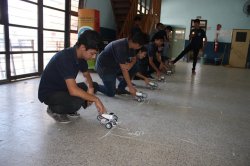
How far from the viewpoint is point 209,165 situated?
1.71 meters

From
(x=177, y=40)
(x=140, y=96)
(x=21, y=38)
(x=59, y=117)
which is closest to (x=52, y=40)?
(x=21, y=38)

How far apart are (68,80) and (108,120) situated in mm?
575

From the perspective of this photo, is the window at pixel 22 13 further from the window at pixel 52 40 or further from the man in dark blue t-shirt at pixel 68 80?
the man in dark blue t-shirt at pixel 68 80

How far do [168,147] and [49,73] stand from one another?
1.32m

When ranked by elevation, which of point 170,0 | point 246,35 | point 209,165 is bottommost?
point 209,165

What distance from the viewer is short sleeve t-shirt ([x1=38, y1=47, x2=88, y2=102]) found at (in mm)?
2004

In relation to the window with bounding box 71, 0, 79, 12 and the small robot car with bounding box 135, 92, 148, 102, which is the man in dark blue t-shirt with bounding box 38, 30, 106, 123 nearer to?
the small robot car with bounding box 135, 92, 148, 102

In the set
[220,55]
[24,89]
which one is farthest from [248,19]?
[24,89]

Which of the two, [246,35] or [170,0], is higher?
[170,0]

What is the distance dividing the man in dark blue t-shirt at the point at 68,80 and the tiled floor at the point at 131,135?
0.19 m

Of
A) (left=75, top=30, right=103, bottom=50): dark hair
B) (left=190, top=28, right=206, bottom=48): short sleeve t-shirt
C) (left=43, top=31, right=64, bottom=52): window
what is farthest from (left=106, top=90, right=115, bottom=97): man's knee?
(left=190, top=28, right=206, bottom=48): short sleeve t-shirt

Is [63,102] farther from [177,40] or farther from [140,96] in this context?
[177,40]

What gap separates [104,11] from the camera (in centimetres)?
695

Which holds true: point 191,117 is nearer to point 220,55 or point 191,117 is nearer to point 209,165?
point 209,165
